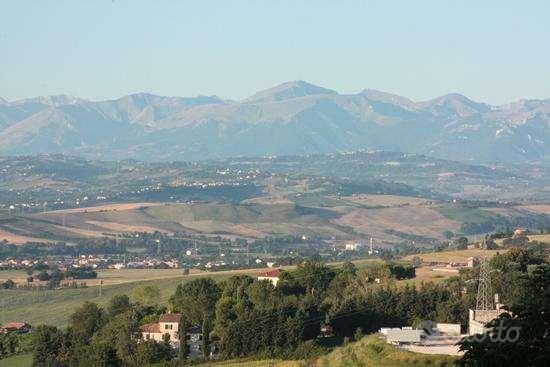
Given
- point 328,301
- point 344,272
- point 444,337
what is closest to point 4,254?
point 344,272

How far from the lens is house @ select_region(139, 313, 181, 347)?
211 ft

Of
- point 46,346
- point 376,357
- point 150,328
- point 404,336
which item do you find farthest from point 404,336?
point 46,346

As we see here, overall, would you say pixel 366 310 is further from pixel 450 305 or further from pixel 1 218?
pixel 1 218

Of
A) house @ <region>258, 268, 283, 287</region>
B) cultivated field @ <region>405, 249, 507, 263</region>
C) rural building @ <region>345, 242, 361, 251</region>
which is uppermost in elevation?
house @ <region>258, 268, 283, 287</region>

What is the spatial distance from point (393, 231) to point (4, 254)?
59942 millimetres

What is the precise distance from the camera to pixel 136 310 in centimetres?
7400

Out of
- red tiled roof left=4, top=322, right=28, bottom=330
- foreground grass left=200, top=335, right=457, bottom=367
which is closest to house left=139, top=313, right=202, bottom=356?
foreground grass left=200, top=335, right=457, bottom=367

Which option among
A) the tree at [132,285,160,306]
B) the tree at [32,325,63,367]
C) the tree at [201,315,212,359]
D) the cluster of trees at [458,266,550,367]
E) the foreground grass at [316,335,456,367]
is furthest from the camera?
the tree at [132,285,160,306]

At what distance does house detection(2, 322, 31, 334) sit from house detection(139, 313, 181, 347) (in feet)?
41.4

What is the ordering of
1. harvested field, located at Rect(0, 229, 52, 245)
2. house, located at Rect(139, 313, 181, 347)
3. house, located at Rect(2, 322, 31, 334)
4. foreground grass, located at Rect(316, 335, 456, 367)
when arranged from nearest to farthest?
foreground grass, located at Rect(316, 335, 456, 367), house, located at Rect(139, 313, 181, 347), house, located at Rect(2, 322, 31, 334), harvested field, located at Rect(0, 229, 52, 245)

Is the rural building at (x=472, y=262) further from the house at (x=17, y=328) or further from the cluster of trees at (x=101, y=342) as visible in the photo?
the house at (x=17, y=328)

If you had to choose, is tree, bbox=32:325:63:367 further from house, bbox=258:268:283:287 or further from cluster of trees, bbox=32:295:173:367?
house, bbox=258:268:283:287

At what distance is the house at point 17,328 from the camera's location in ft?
256

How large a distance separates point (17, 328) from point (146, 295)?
40.3 feet
